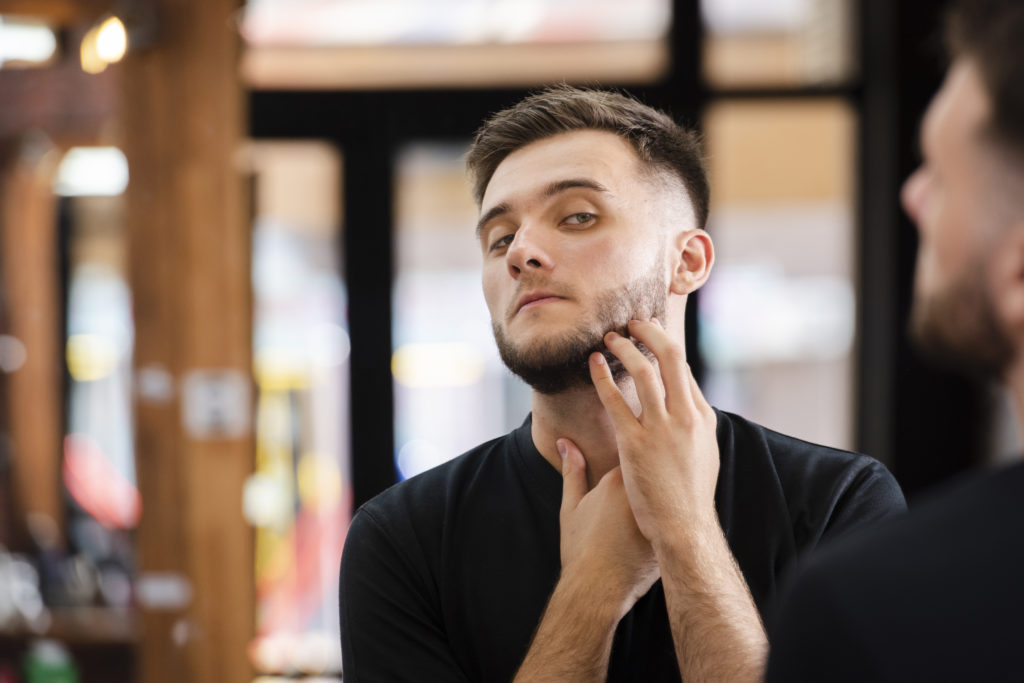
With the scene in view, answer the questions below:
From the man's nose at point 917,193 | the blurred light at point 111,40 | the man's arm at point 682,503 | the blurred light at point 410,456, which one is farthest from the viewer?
the blurred light at point 410,456

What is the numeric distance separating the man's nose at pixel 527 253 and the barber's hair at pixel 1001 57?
39 centimetres

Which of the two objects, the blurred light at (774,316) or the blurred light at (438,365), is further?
the blurred light at (774,316)

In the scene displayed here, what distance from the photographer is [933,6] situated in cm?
311

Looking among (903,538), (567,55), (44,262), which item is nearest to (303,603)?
(44,262)

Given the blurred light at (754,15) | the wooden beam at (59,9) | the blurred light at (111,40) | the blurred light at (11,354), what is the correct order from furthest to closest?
1. the blurred light at (11,354)
2. the blurred light at (754,15)
3. the wooden beam at (59,9)
4. the blurred light at (111,40)

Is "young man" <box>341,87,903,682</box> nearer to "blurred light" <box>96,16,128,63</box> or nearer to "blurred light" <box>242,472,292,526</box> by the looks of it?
"blurred light" <box>96,16,128,63</box>

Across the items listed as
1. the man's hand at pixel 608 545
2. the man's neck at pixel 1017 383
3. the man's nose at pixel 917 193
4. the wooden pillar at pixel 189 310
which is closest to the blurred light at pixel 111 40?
the wooden pillar at pixel 189 310

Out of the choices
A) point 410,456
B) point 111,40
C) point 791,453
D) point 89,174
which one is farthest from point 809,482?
point 89,174

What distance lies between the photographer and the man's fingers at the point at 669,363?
879 millimetres

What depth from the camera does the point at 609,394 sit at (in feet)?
2.88

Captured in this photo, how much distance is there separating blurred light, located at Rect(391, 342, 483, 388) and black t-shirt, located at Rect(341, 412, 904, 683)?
1.25 meters

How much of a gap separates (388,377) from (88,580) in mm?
1189

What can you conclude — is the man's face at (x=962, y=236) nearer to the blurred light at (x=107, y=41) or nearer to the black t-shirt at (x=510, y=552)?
the black t-shirt at (x=510, y=552)

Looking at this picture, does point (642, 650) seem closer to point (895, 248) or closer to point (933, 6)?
point (895, 248)
